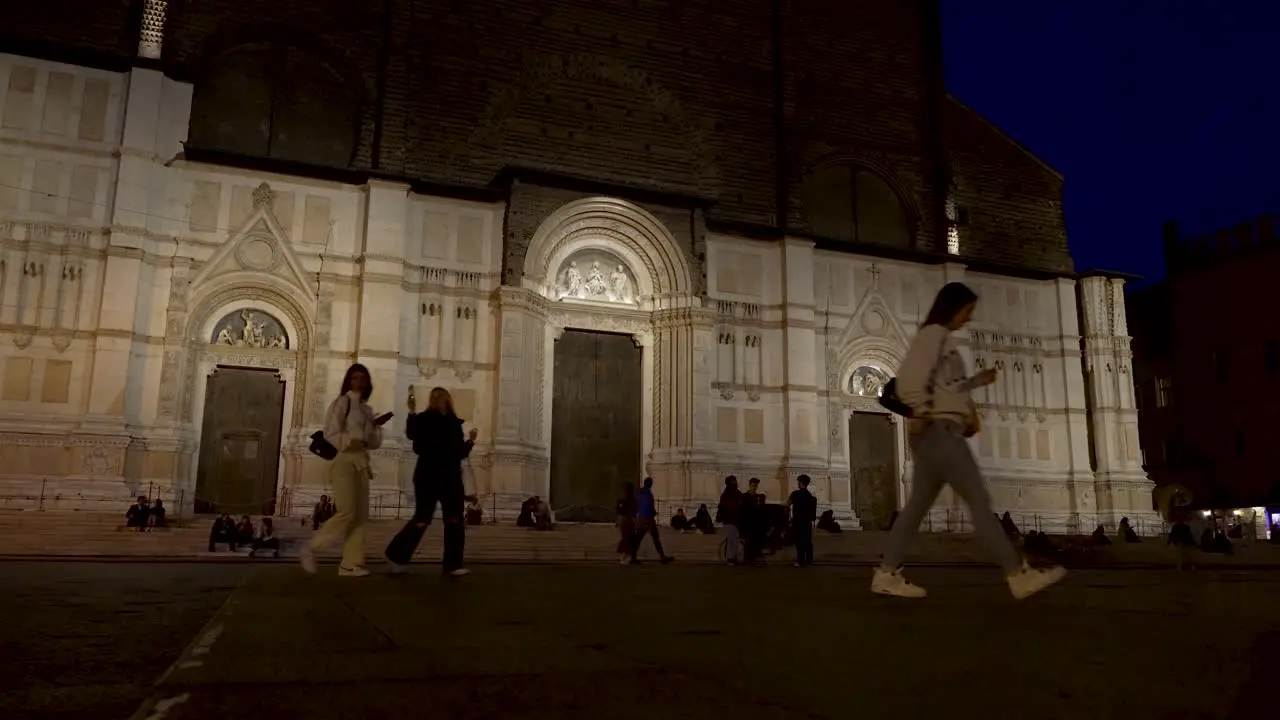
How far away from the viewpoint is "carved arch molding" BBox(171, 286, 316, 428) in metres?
19.9

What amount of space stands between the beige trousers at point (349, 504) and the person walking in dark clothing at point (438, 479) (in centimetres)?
41

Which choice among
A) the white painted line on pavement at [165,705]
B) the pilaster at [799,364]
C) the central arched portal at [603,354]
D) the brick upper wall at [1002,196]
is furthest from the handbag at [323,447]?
the brick upper wall at [1002,196]

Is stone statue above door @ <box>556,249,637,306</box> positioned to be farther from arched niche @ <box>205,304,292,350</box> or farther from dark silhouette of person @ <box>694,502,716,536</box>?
arched niche @ <box>205,304,292,350</box>

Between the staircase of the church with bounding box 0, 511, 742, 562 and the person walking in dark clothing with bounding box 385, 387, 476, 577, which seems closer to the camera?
the person walking in dark clothing with bounding box 385, 387, 476, 577

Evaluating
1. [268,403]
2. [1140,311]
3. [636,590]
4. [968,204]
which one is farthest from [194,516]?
Result: [1140,311]

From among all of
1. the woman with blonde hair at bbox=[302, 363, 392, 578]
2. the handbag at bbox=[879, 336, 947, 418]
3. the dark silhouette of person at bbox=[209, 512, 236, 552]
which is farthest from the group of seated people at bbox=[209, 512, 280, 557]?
the handbag at bbox=[879, 336, 947, 418]

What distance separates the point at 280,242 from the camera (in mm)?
20516

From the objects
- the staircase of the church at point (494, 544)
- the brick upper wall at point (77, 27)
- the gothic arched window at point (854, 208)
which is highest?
the brick upper wall at point (77, 27)

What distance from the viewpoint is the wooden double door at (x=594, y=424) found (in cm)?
2223

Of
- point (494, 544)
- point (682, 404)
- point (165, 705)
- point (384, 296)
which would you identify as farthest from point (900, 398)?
point (682, 404)

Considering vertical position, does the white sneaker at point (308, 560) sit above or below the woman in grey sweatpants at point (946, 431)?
below

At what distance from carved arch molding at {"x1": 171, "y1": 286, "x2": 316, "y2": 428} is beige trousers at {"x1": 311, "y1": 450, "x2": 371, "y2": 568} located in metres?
13.0

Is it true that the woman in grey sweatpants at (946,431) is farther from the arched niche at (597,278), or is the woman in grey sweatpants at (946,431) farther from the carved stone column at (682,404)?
the arched niche at (597,278)

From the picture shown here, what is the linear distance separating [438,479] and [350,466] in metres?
0.87
